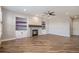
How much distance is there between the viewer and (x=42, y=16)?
12.4 ft

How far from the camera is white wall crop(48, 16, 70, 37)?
366 centimetres

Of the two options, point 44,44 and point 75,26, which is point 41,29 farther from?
point 75,26

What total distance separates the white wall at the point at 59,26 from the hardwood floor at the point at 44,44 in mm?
196

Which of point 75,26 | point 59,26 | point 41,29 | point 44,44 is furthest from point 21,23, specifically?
point 75,26

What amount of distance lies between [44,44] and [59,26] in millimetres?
858

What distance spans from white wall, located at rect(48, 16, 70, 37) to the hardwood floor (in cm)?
20

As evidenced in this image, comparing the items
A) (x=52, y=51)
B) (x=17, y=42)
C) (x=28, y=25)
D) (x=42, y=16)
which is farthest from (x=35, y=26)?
(x=52, y=51)

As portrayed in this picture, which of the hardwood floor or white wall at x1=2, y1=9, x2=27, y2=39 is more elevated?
white wall at x1=2, y1=9, x2=27, y2=39

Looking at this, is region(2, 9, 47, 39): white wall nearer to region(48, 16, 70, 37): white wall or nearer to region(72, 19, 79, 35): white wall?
region(48, 16, 70, 37): white wall

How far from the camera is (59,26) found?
3824 mm

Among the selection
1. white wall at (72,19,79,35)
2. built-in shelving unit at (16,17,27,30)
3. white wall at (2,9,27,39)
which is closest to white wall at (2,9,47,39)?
white wall at (2,9,27,39)

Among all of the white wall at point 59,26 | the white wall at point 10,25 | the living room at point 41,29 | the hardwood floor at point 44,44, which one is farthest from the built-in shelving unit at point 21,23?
the white wall at point 59,26
